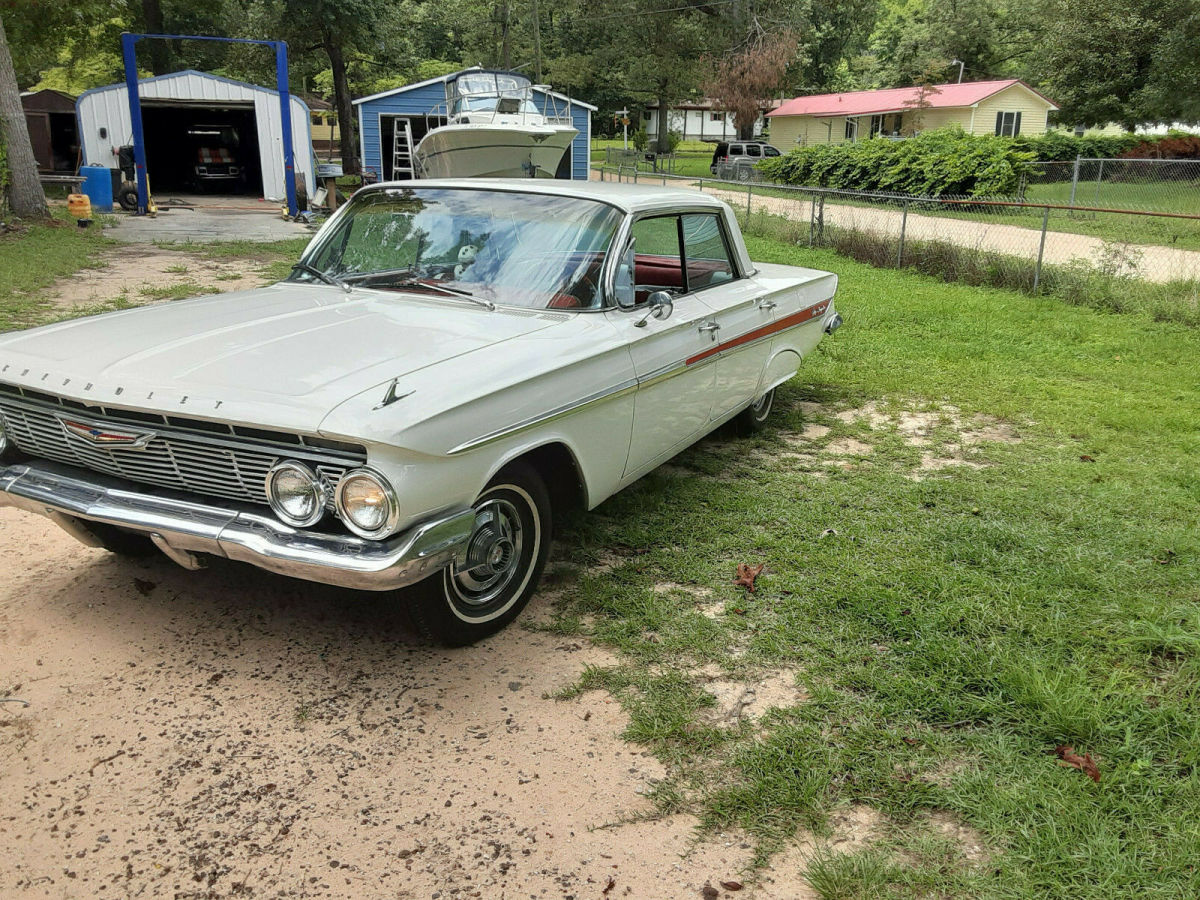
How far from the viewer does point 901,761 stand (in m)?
2.93

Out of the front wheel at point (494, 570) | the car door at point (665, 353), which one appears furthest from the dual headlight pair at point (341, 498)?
the car door at point (665, 353)

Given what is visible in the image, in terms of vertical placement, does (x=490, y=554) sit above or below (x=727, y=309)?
below

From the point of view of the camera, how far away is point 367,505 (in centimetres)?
294

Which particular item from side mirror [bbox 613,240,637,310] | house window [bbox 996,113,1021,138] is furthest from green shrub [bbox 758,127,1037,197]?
side mirror [bbox 613,240,637,310]

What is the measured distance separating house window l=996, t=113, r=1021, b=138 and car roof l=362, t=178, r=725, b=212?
1599 inches

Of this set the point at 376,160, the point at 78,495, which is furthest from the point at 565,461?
the point at 376,160

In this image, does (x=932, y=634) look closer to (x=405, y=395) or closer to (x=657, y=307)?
(x=657, y=307)

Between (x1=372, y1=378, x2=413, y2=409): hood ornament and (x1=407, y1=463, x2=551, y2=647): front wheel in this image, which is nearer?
(x1=372, y1=378, x2=413, y2=409): hood ornament

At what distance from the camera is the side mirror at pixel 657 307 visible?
13.6ft

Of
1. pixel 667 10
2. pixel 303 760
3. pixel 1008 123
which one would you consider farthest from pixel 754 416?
pixel 667 10

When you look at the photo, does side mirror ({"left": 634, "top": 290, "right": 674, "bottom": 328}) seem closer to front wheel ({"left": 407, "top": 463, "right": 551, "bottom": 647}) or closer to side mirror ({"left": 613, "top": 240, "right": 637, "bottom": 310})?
side mirror ({"left": 613, "top": 240, "right": 637, "bottom": 310})

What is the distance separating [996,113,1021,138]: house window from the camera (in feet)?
131

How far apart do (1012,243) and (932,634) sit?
11.0 m

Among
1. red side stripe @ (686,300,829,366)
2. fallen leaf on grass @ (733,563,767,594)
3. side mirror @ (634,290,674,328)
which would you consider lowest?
fallen leaf on grass @ (733,563,767,594)
